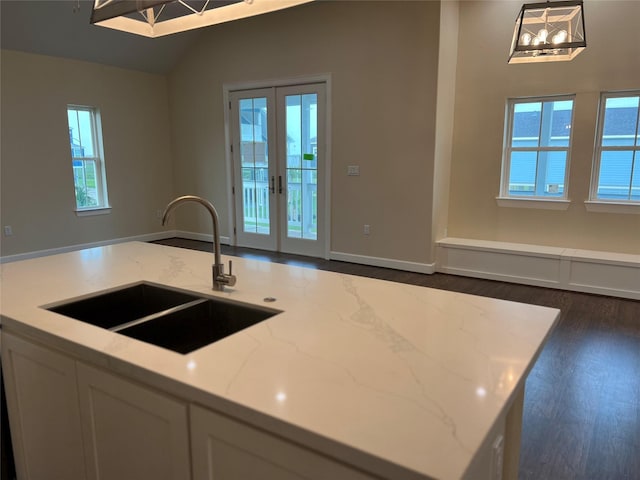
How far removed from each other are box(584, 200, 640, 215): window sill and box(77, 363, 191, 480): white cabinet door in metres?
4.88

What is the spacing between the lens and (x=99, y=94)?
6316 millimetres

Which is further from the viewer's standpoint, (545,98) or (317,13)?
(317,13)

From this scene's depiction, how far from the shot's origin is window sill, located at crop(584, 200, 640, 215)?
454 centimetres

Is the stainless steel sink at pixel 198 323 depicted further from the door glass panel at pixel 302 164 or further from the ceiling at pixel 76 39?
the door glass panel at pixel 302 164

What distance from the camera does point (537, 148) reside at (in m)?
5.00

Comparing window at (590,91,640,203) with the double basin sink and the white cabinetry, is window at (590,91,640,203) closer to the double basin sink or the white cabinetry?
the double basin sink

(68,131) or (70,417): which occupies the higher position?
(68,131)

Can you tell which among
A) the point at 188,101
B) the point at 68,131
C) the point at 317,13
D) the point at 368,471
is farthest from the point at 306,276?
the point at 188,101

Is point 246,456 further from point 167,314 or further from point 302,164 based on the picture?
point 302,164

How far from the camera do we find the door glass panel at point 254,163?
6320 mm

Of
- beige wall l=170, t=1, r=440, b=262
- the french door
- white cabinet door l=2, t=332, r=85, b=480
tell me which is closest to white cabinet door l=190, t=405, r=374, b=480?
white cabinet door l=2, t=332, r=85, b=480

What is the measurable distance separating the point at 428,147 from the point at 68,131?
4.63 m

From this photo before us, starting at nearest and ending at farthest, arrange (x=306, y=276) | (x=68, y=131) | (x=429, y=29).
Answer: (x=306, y=276) < (x=429, y=29) < (x=68, y=131)

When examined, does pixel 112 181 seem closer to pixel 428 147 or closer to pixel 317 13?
pixel 317 13
